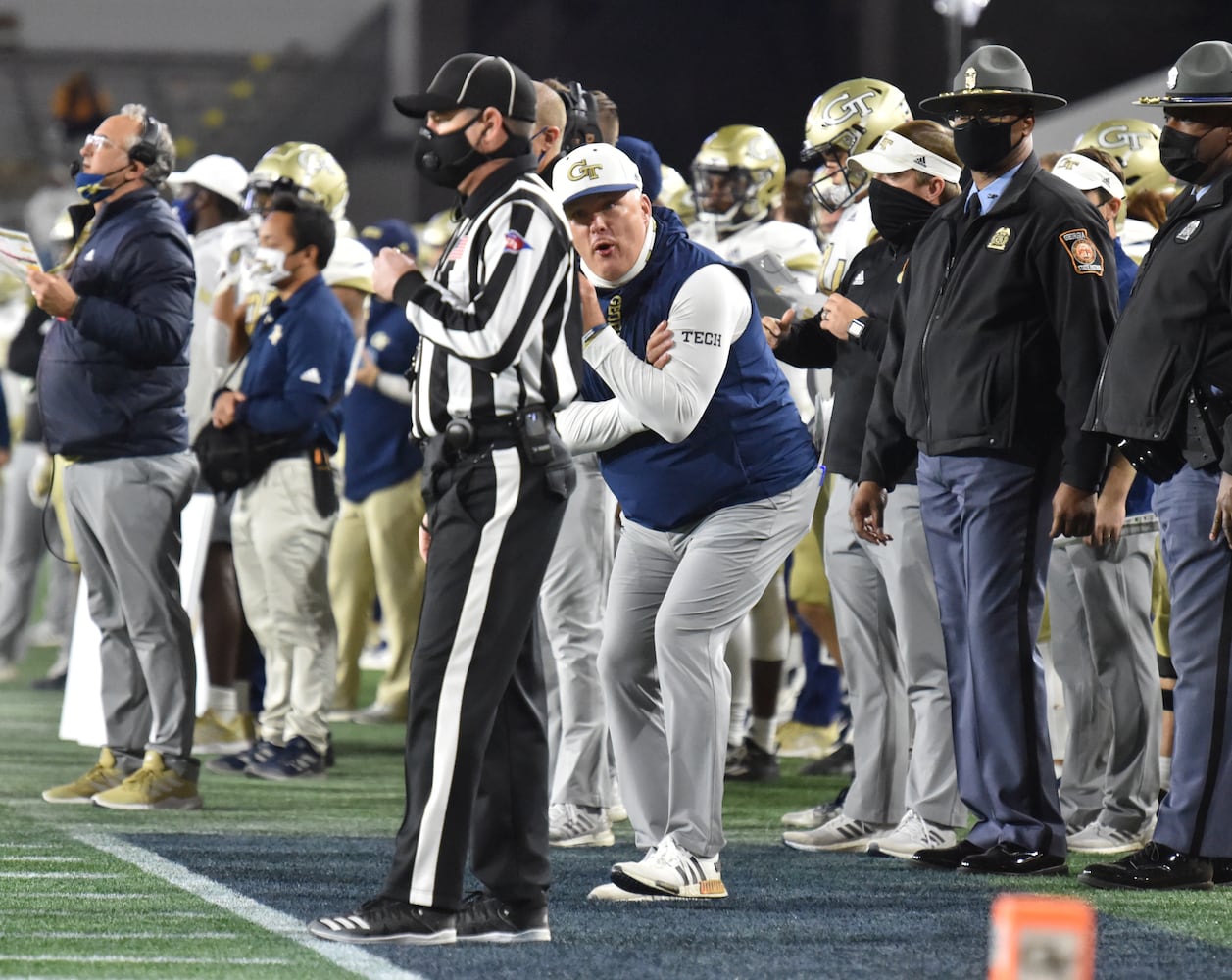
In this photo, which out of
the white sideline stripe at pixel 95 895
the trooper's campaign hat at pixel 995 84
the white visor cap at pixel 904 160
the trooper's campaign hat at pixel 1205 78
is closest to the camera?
the white sideline stripe at pixel 95 895

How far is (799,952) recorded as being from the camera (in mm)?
4055

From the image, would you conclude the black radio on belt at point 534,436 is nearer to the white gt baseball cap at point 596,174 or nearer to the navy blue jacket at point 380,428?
the white gt baseball cap at point 596,174

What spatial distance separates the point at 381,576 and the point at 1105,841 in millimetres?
4254

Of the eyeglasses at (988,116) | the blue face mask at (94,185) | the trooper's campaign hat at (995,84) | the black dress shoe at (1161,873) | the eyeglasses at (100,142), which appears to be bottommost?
the black dress shoe at (1161,873)

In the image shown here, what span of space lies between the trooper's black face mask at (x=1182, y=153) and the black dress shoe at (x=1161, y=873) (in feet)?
5.46

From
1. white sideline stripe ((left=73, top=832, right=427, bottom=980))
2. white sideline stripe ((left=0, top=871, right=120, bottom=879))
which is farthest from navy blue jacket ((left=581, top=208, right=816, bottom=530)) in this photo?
white sideline stripe ((left=0, top=871, right=120, bottom=879))

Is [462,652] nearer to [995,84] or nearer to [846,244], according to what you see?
[995,84]

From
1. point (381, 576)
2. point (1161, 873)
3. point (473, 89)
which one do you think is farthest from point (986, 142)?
point (381, 576)

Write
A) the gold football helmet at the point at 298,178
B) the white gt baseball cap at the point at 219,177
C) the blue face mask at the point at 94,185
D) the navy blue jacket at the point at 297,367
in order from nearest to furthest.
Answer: the blue face mask at the point at 94,185, the navy blue jacket at the point at 297,367, the gold football helmet at the point at 298,178, the white gt baseball cap at the point at 219,177

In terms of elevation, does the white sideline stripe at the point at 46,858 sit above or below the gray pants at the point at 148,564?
below

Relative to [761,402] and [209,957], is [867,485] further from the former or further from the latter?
[209,957]

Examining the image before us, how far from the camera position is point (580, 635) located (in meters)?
5.73

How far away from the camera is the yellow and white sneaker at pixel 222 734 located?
7.74 m

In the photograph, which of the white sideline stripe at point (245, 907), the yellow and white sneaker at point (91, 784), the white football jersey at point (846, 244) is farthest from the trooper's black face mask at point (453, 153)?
the yellow and white sneaker at point (91, 784)
